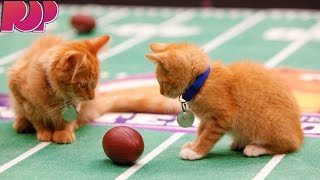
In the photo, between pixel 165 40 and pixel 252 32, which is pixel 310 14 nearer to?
pixel 252 32

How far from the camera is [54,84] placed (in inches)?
180

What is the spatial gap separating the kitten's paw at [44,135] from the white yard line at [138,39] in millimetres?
2270

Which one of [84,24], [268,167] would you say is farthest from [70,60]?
[84,24]

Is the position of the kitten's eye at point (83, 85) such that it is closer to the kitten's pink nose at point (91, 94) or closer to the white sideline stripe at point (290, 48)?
the kitten's pink nose at point (91, 94)

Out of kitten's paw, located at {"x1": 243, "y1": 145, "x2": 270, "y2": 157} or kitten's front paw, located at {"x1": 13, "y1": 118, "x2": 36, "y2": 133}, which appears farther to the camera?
kitten's front paw, located at {"x1": 13, "y1": 118, "x2": 36, "y2": 133}

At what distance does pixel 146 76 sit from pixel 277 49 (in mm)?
1656

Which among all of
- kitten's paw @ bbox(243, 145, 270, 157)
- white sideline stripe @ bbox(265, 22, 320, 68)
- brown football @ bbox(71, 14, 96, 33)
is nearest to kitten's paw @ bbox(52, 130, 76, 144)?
kitten's paw @ bbox(243, 145, 270, 157)

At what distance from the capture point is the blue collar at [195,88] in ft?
13.9

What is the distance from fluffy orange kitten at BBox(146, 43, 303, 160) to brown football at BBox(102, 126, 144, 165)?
291 mm

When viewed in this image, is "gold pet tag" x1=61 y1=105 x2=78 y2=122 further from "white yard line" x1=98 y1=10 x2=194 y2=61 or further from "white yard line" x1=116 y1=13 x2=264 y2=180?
"white yard line" x1=98 y1=10 x2=194 y2=61

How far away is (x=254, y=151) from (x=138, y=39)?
3.98 m

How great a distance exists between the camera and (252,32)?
27.6ft

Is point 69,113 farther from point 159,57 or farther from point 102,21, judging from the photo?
point 102,21

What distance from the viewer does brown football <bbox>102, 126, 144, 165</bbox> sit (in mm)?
4195
